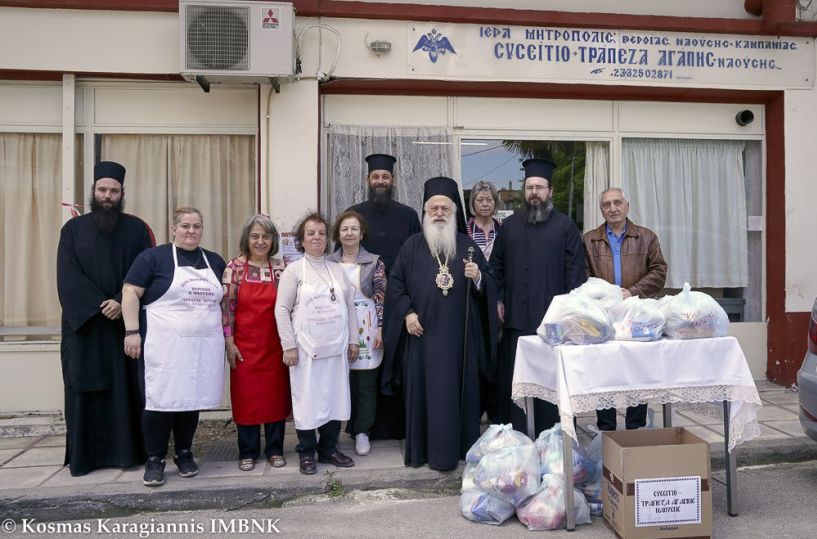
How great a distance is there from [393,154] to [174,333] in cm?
298

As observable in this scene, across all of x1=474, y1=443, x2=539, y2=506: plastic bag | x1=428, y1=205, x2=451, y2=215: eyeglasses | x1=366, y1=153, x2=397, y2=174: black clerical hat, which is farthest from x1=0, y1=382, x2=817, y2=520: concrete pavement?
x1=366, y1=153, x2=397, y2=174: black clerical hat

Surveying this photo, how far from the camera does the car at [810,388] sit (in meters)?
4.11

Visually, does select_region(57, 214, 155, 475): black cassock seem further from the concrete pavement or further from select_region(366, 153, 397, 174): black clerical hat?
select_region(366, 153, 397, 174): black clerical hat

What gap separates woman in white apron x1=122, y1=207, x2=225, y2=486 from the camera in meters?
4.20

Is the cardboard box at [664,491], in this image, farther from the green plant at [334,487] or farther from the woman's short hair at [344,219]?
the woman's short hair at [344,219]

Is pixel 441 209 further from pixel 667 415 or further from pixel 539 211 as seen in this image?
pixel 667 415

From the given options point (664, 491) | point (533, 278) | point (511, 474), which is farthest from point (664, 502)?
point (533, 278)

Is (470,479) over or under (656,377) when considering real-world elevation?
under

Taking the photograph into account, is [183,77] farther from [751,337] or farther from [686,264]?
[751,337]

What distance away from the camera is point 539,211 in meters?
4.95

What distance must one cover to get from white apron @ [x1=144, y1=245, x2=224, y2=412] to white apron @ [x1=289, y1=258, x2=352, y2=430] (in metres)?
0.54

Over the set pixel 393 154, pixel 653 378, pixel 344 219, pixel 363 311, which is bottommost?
pixel 653 378

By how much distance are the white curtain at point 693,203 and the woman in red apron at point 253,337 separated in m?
4.05

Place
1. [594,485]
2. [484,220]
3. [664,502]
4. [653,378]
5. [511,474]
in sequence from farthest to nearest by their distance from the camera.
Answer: [484,220]
[594,485]
[511,474]
[653,378]
[664,502]
